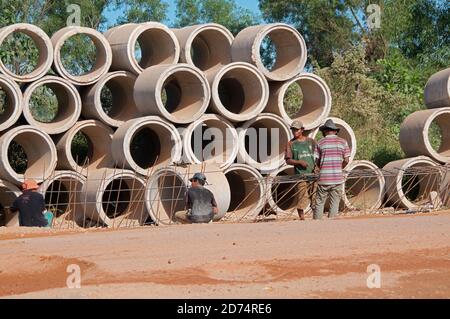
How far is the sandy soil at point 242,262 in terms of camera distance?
6.22 meters

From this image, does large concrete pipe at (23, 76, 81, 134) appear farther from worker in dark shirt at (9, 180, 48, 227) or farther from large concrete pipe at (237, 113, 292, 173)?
worker in dark shirt at (9, 180, 48, 227)

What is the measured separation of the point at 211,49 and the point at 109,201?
3449 millimetres

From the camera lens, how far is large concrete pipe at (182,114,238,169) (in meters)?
15.4

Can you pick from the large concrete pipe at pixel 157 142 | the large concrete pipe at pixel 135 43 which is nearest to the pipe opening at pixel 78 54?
the large concrete pipe at pixel 135 43

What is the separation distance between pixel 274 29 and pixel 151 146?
3.11 meters

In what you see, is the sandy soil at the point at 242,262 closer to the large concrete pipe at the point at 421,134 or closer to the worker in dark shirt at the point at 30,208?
the worker in dark shirt at the point at 30,208

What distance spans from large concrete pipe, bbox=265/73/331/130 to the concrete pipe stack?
0.02 m

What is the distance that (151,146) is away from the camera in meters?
17.6

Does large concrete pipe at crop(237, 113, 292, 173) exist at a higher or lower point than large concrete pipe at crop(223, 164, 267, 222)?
higher

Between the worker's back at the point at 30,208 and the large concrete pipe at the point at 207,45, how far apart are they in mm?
4605

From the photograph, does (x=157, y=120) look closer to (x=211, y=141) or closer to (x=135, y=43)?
(x=211, y=141)

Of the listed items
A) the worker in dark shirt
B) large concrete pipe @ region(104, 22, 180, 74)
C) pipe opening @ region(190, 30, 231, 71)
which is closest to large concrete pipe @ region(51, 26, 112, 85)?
large concrete pipe @ region(104, 22, 180, 74)

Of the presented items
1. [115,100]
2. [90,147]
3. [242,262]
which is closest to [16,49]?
[115,100]

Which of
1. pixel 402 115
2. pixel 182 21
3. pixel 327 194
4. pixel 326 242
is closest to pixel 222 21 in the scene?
pixel 182 21
